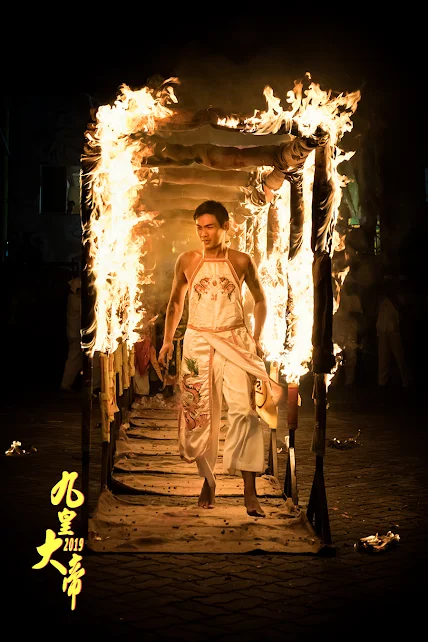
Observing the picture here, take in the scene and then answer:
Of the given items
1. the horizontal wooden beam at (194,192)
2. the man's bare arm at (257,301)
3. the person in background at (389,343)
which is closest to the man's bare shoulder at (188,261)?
the man's bare arm at (257,301)

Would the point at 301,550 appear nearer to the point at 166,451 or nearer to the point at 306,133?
the point at 306,133

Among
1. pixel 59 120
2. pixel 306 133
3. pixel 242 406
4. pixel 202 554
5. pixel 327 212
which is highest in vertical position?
pixel 59 120

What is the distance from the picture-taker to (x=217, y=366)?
21.5 feet

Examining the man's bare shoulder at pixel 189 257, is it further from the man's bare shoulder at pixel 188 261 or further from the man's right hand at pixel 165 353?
the man's right hand at pixel 165 353

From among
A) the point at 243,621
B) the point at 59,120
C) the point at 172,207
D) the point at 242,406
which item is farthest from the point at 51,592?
the point at 59,120

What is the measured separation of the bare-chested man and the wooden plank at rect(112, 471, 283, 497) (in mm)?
568

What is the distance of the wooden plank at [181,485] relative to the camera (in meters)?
7.04

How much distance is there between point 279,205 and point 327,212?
400 centimetres

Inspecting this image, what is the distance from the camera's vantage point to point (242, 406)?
6352 mm

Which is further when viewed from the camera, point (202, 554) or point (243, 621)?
point (202, 554)

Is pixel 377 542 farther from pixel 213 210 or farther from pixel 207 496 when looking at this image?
pixel 213 210

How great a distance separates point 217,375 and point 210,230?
122 cm

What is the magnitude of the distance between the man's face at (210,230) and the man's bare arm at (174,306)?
32 cm

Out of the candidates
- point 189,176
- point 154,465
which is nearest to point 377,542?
point 154,465
